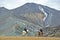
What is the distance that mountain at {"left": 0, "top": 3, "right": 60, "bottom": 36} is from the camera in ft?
22.0

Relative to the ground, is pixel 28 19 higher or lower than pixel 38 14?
lower

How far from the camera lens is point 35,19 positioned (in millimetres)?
6812

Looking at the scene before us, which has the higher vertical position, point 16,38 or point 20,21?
point 20,21

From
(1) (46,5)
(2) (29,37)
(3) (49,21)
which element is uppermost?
(1) (46,5)

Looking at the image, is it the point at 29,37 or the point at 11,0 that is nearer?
the point at 29,37

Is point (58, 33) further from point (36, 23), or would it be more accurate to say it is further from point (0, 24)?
point (0, 24)

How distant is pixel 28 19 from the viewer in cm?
684

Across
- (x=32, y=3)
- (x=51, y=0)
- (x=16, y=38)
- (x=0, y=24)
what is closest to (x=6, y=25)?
(x=0, y=24)

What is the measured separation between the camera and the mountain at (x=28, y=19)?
6707mm

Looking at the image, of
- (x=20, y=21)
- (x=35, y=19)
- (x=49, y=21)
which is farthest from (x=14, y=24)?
(x=49, y=21)

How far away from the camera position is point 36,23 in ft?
22.2

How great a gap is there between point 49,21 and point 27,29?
73 centimetres

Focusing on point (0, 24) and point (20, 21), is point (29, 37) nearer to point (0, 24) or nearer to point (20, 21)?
point (20, 21)

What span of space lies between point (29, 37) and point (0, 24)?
1.07 metres
